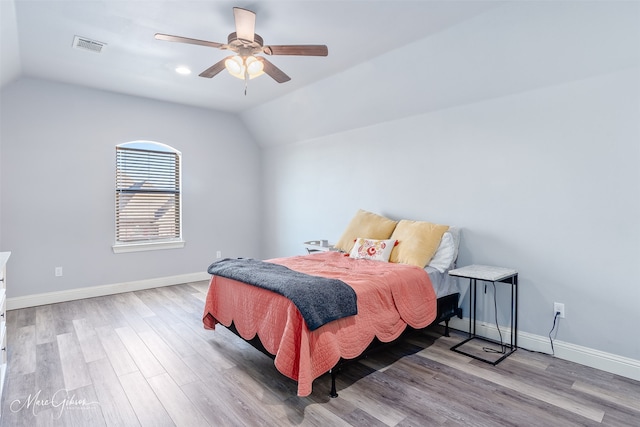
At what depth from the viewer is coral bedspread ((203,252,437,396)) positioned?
2.06 m

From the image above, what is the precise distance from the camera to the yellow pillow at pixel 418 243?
3.12m

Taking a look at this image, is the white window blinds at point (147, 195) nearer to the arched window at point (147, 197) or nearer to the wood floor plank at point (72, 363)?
the arched window at point (147, 197)

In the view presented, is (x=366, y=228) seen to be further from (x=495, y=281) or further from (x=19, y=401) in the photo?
(x=19, y=401)

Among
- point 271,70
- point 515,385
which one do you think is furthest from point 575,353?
point 271,70

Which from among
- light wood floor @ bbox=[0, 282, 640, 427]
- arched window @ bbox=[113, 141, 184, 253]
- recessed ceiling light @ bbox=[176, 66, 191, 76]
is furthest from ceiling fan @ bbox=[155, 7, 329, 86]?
arched window @ bbox=[113, 141, 184, 253]

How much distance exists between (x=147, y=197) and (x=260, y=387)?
361 cm

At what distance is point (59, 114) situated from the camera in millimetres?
4145

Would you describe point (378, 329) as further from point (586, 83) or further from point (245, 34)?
point (586, 83)

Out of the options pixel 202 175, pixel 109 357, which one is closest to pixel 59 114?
pixel 202 175

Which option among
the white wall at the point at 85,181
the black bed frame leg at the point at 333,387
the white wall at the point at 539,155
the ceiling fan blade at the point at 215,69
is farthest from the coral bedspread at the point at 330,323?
the white wall at the point at 85,181

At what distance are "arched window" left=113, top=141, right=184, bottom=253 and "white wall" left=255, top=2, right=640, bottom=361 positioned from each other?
266cm

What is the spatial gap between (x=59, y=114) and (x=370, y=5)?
13.0 feet

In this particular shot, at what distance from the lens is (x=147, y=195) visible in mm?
4879

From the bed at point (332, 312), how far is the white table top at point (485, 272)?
0.70 ft
